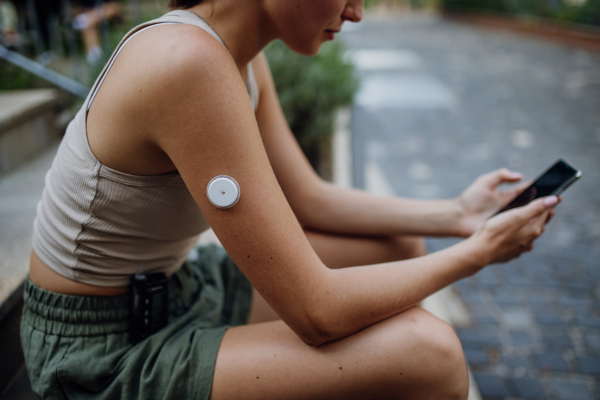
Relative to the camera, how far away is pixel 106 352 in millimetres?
1241

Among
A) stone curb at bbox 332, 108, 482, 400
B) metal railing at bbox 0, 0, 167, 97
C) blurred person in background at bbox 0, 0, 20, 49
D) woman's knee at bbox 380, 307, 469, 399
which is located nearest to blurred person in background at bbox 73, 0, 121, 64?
metal railing at bbox 0, 0, 167, 97

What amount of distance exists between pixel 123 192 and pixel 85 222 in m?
0.13

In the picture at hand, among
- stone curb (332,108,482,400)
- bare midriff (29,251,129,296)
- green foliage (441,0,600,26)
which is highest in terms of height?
bare midriff (29,251,129,296)

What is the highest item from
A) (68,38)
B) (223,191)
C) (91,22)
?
(223,191)

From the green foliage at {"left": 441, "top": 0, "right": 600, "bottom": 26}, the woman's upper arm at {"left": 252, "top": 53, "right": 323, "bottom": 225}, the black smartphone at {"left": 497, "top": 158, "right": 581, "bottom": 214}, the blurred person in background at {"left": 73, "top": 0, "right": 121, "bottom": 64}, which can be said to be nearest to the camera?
the black smartphone at {"left": 497, "top": 158, "right": 581, "bottom": 214}

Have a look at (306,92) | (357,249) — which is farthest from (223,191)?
(306,92)

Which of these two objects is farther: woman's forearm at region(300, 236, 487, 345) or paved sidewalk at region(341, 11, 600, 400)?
paved sidewalk at region(341, 11, 600, 400)

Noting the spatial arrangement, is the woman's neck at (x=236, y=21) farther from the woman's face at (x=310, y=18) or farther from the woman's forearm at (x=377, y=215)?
the woman's forearm at (x=377, y=215)

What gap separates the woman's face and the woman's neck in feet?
0.16

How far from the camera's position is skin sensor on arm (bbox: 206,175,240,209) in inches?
40.3

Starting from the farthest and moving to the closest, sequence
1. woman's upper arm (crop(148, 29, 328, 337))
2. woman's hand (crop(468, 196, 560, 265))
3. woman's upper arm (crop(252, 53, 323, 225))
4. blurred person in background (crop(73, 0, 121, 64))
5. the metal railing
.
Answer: blurred person in background (crop(73, 0, 121, 64)), the metal railing, woman's upper arm (crop(252, 53, 323, 225)), woman's hand (crop(468, 196, 560, 265)), woman's upper arm (crop(148, 29, 328, 337))

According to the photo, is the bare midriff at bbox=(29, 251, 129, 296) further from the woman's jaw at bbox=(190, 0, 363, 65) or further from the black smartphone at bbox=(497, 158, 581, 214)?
the black smartphone at bbox=(497, 158, 581, 214)

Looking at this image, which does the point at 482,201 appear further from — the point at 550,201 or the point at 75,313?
the point at 75,313

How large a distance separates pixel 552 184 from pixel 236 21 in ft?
3.82
